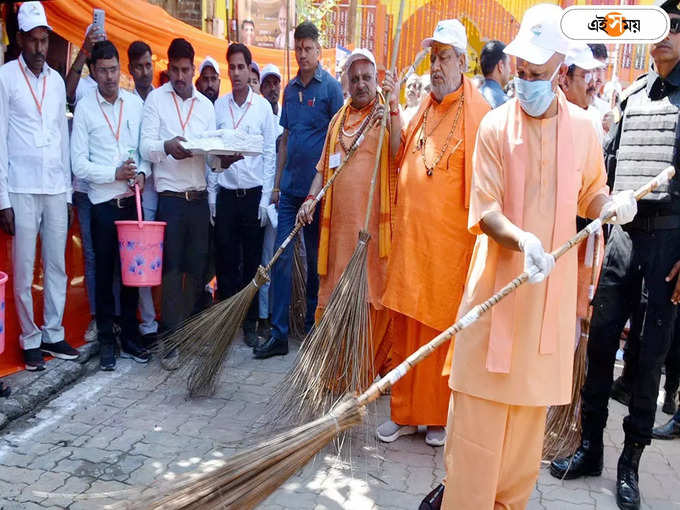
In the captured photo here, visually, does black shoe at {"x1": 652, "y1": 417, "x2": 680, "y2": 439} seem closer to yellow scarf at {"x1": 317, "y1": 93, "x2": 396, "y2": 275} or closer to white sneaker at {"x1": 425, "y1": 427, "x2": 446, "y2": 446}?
A: white sneaker at {"x1": 425, "y1": 427, "x2": 446, "y2": 446}

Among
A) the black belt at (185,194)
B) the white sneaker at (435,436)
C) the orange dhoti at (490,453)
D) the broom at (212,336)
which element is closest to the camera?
the orange dhoti at (490,453)

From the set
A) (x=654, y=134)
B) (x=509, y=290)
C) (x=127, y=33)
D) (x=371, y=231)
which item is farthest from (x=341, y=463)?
(x=127, y=33)

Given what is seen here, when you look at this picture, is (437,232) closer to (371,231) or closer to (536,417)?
(371,231)

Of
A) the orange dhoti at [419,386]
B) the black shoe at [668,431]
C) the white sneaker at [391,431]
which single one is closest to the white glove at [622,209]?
the orange dhoti at [419,386]

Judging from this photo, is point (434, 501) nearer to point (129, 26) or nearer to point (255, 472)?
point (255, 472)

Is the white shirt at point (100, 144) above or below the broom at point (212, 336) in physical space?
above

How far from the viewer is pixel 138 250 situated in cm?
457

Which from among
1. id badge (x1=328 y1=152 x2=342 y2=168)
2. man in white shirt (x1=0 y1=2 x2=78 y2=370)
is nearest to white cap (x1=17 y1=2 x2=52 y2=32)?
man in white shirt (x1=0 y1=2 x2=78 y2=370)

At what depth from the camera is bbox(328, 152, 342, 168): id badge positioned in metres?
4.24

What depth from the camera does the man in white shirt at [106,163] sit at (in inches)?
184

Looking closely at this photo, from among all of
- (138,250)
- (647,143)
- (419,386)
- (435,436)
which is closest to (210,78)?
(138,250)

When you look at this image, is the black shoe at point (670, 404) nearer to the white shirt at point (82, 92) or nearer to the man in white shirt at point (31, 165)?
the man in white shirt at point (31, 165)

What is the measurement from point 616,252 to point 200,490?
2.37m

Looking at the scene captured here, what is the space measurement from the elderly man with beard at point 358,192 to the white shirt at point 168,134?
1.08m
